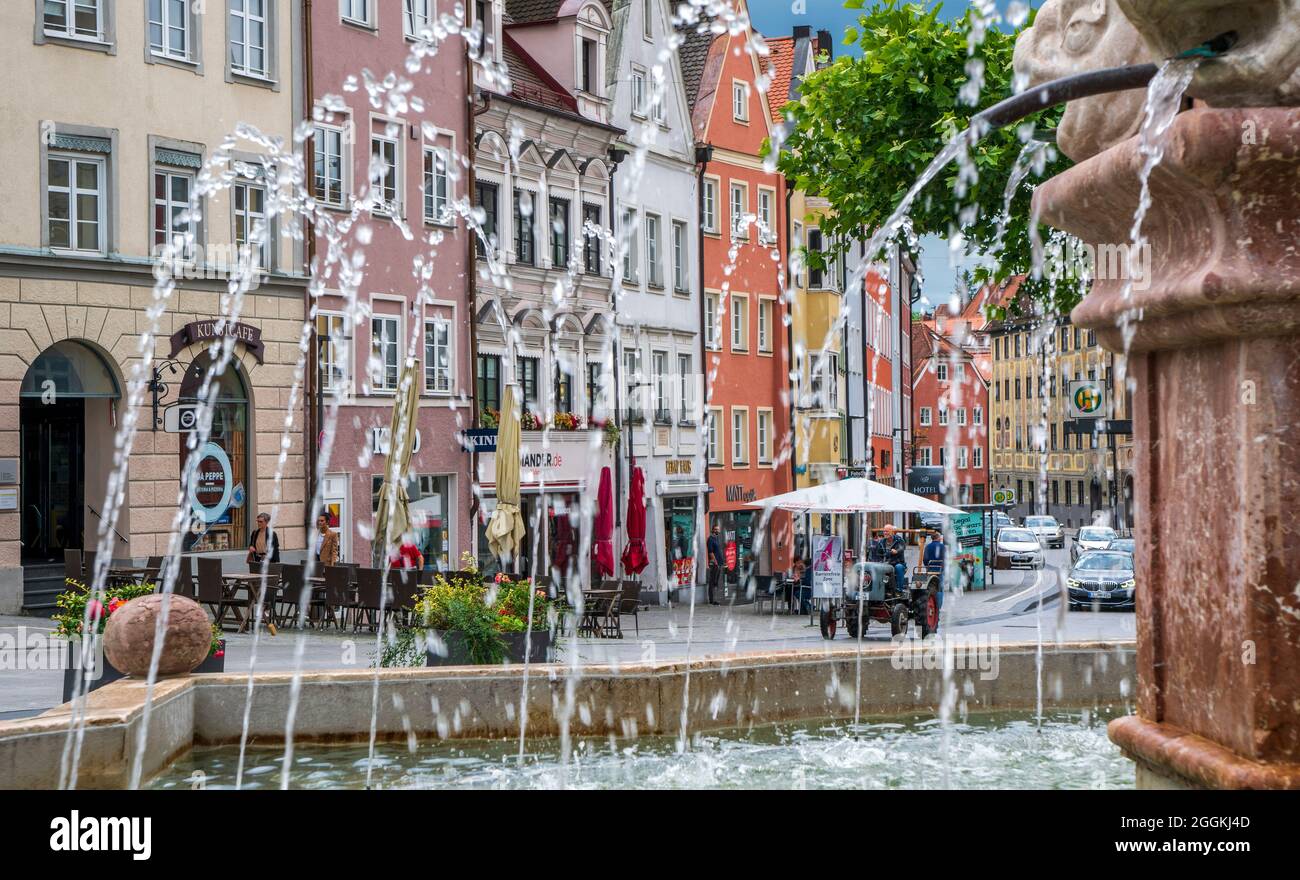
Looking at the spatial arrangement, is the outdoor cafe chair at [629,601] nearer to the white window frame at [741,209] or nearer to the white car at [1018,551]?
the white window frame at [741,209]

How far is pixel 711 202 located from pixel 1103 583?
55.6 feet

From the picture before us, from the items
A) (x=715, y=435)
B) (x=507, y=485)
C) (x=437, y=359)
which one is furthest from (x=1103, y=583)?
(x=507, y=485)

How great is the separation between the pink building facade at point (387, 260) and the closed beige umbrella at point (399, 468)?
6.71 meters

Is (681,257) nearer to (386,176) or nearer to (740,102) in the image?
(740,102)

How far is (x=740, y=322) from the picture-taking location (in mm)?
48406

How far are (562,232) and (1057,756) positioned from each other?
1169 inches

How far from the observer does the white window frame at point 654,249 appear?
142 feet

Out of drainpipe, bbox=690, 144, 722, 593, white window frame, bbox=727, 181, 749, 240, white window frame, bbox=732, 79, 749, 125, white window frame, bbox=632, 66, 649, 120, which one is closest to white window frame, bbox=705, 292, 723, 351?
drainpipe, bbox=690, 144, 722, 593

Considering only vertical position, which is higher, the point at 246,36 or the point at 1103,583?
the point at 246,36

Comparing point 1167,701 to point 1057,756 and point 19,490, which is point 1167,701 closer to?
point 1057,756

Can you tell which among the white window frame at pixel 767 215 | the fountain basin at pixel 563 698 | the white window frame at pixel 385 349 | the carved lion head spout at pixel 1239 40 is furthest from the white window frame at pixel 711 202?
the carved lion head spout at pixel 1239 40
